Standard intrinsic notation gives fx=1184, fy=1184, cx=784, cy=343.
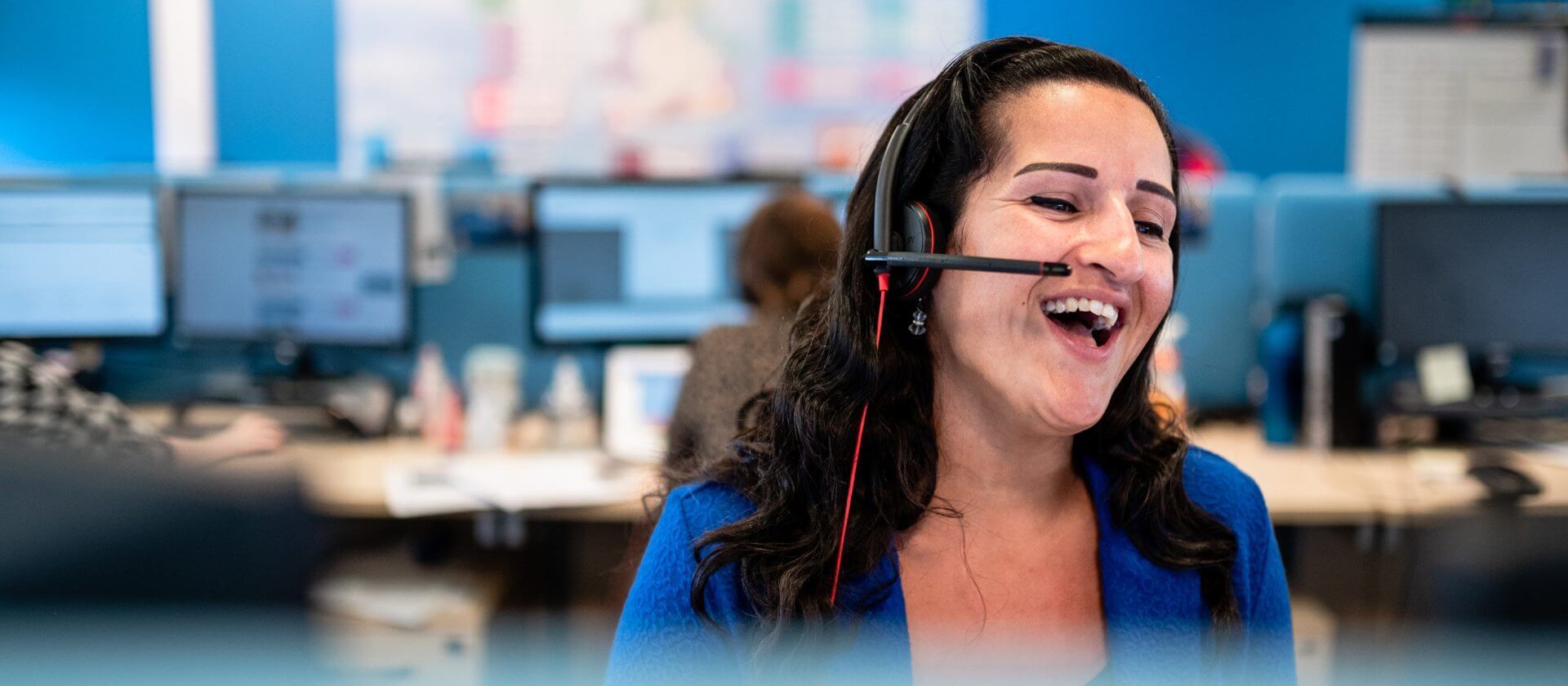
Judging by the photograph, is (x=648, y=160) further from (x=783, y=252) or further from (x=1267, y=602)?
Answer: (x=1267, y=602)

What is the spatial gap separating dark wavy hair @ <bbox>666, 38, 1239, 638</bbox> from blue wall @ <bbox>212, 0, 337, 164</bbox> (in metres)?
4.19

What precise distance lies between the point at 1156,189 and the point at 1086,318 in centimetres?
11

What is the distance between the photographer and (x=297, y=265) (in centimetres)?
251

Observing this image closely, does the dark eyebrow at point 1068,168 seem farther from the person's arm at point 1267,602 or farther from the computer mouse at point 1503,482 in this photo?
the computer mouse at point 1503,482

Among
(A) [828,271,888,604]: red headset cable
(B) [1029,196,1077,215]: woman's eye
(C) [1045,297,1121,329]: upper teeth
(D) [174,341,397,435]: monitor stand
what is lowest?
(D) [174,341,397,435]: monitor stand

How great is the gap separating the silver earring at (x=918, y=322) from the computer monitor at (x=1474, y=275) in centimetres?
192

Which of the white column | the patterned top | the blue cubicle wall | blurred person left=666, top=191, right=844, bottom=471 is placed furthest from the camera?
the white column

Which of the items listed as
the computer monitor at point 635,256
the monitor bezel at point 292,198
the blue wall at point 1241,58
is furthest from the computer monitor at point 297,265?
the blue wall at point 1241,58

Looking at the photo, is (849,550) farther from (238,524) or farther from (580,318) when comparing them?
(580,318)

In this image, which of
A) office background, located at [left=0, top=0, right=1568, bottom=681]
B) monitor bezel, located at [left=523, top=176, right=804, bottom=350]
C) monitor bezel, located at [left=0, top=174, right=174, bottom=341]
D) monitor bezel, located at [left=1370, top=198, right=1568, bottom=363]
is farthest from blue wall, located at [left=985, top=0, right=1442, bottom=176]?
monitor bezel, located at [left=0, top=174, right=174, bottom=341]

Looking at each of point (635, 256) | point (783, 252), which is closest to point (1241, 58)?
point (635, 256)

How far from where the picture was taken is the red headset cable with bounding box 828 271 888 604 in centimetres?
83

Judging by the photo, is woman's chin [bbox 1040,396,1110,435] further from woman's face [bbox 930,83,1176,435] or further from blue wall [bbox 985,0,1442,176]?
blue wall [bbox 985,0,1442,176]

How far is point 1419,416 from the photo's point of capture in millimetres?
2443
